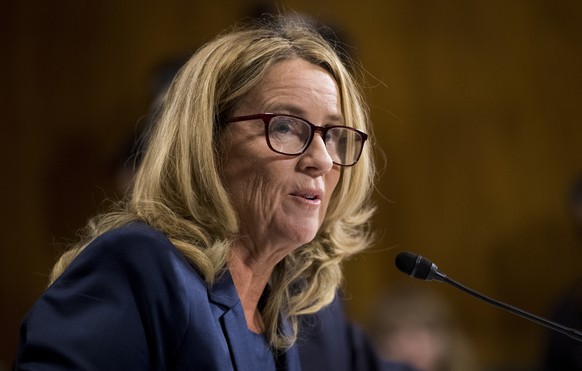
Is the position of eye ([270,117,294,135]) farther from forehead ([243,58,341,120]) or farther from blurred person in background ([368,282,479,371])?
blurred person in background ([368,282,479,371])

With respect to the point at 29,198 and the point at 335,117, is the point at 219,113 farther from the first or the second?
the point at 29,198

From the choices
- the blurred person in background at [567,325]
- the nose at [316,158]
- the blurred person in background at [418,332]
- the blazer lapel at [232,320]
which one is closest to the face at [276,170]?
the nose at [316,158]

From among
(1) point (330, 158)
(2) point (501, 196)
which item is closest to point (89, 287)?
(1) point (330, 158)

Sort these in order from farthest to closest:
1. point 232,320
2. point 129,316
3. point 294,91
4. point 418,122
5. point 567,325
A: 1. point 418,122
2. point 567,325
3. point 294,91
4. point 232,320
5. point 129,316

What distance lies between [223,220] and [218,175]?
0.09 metres

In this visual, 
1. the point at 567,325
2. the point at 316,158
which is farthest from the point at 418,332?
the point at 316,158

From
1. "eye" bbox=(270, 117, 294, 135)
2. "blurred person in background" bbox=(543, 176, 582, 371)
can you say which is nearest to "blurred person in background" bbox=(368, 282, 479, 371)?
"blurred person in background" bbox=(543, 176, 582, 371)

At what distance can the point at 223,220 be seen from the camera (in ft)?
4.80

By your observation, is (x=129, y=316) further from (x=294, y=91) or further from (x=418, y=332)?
(x=418, y=332)

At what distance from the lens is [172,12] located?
138 inches

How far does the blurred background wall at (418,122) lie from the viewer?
3373 mm

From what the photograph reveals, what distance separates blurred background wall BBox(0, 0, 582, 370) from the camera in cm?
337

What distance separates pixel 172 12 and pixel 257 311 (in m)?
2.14

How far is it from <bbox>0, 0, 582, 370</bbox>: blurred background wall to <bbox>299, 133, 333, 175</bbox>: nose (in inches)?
75.5
